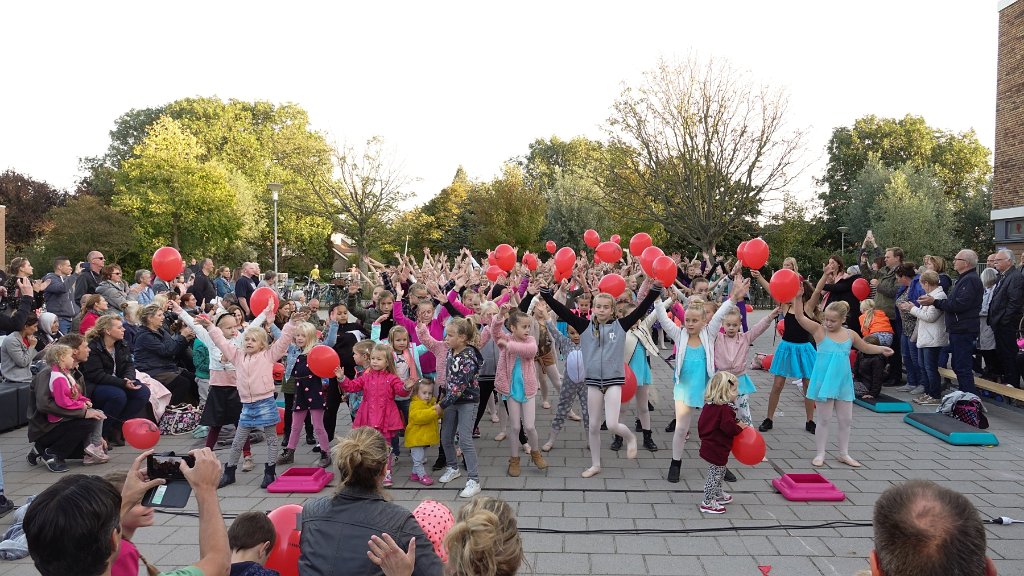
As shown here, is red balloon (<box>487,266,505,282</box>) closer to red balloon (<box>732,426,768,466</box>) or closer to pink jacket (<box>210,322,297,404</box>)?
pink jacket (<box>210,322,297,404</box>)

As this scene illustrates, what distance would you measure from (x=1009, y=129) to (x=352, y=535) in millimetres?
24215

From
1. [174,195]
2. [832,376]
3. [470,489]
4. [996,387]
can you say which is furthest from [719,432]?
[174,195]

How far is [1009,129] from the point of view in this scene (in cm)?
1977

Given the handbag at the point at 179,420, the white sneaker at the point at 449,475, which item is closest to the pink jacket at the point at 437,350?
the white sneaker at the point at 449,475

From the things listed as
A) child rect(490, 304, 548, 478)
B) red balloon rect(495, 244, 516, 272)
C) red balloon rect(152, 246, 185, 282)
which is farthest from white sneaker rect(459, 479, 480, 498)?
red balloon rect(495, 244, 516, 272)

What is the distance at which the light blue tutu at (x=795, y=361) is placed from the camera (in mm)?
8023

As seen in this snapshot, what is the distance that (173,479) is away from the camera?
264 cm

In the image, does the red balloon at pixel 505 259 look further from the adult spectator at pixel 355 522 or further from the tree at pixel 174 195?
the tree at pixel 174 195

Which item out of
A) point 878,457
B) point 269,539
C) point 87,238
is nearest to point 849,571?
point 878,457

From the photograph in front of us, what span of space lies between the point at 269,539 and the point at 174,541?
9.65ft

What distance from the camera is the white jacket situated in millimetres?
9336

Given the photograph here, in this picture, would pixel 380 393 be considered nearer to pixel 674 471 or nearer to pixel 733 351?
pixel 674 471

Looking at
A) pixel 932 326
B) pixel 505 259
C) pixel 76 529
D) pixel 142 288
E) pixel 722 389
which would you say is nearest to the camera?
pixel 76 529

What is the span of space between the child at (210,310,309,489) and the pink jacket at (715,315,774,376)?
4646 mm
